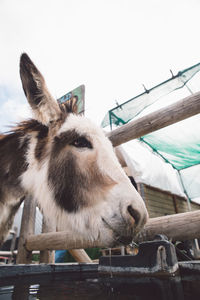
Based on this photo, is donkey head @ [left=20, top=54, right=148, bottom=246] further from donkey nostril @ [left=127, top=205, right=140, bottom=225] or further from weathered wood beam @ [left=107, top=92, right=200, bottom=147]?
weathered wood beam @ [left=107, top=92, right=200, bottom=147]

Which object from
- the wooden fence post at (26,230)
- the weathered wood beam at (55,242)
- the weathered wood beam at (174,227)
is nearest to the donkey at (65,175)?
the weathered wood beam at (174,227)

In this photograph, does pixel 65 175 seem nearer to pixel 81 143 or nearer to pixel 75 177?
pixel 75 177

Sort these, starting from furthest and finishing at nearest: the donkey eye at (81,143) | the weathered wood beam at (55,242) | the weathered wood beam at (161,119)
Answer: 1. the weathered wood beam at (55,242)
2. the weathered wood beam at (161,119)
3. the donkey eye at (81,143)

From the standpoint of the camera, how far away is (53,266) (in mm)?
2127

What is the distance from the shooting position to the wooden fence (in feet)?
5.44

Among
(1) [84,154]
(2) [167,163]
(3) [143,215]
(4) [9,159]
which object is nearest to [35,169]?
(4) [9,159]

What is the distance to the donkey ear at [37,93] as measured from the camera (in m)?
1.63

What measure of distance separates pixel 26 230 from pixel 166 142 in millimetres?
4005

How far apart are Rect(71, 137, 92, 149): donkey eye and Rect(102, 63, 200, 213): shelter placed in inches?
125

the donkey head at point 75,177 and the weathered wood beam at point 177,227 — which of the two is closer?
the donkey head at point 75,177

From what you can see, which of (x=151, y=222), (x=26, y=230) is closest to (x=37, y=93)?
(x=151, y=222)

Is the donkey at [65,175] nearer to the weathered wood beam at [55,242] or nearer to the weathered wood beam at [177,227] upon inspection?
the weathered wood beam at [177,227]

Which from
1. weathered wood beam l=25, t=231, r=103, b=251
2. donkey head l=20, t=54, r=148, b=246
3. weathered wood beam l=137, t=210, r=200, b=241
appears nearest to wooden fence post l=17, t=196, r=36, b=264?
weathered wood beam l=25, t=231, r=103, b=251

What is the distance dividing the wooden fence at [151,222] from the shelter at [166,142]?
237cm
